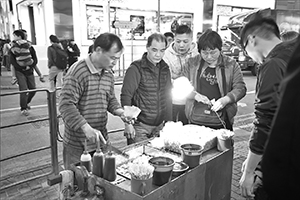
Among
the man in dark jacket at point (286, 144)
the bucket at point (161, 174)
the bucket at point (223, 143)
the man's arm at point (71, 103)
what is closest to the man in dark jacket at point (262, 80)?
the bucket at point (161, 174)

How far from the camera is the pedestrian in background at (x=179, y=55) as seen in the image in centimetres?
347

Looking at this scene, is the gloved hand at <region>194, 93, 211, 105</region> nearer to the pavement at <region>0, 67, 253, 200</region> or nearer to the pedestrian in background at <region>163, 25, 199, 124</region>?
the pedestrian in background at <region>163, 25, 199, 124</region>

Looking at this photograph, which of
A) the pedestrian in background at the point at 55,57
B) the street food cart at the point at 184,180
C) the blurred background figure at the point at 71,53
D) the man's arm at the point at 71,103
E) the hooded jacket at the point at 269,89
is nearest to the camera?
the hooded jacket at the point at 269,89

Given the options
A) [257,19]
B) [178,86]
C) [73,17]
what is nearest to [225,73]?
[178,86]

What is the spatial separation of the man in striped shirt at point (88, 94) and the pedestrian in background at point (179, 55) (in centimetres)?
119

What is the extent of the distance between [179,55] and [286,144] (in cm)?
287

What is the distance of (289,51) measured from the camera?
5.38ft

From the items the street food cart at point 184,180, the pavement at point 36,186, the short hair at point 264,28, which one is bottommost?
the pavement at point 36,186

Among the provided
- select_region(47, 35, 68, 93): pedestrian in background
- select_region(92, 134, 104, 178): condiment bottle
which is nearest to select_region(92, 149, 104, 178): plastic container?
select_region(92, 134, 104, 178): condiment bottle

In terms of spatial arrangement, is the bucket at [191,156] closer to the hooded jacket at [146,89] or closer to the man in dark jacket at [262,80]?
the man in dark jacket at [262,80]

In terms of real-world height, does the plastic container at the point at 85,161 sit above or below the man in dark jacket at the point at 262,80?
below

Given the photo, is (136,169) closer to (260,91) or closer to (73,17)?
(260,91)

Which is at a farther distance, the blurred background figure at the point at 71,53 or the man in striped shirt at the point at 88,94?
the blurred background figure at the point at 71,53

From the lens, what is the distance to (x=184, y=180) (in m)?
2.00
